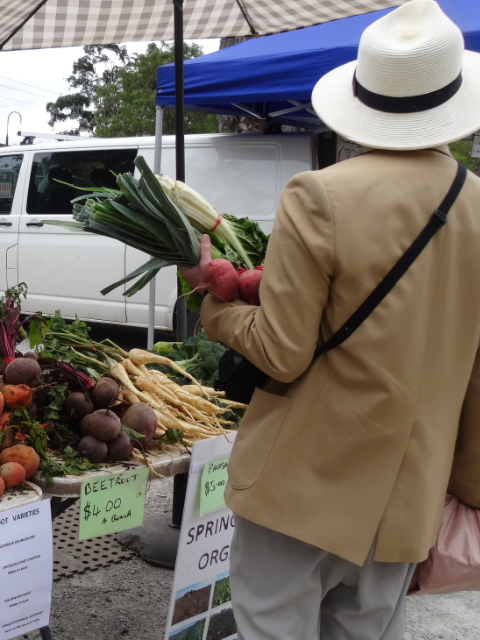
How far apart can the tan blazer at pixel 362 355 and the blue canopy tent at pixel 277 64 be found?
358 cm

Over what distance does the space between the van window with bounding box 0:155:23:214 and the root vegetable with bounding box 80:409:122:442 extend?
213 inches

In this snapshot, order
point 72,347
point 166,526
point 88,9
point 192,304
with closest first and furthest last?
point 192,304
point 72,347
point 166,526
point 88,9

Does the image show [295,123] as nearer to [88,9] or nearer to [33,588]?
[88,9]

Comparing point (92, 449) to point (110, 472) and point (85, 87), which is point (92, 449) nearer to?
point (110, 472)

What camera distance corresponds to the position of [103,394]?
78.6 inches

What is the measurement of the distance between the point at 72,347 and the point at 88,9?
2043 mm

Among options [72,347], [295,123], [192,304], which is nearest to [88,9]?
[72,347]

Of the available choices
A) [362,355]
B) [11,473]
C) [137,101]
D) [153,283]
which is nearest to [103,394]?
[11,473]

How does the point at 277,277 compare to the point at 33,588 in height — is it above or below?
above

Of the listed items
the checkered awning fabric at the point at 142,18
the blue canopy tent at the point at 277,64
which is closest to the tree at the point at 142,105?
the blue canopy tent at the point at 277,64

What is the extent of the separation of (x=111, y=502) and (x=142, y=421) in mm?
291

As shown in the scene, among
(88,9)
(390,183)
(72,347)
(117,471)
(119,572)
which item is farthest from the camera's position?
(88,9)

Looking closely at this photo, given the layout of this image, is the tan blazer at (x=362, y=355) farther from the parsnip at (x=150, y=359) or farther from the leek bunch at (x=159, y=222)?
the parsnip at (x=150, y=359)

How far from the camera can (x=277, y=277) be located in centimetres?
123
